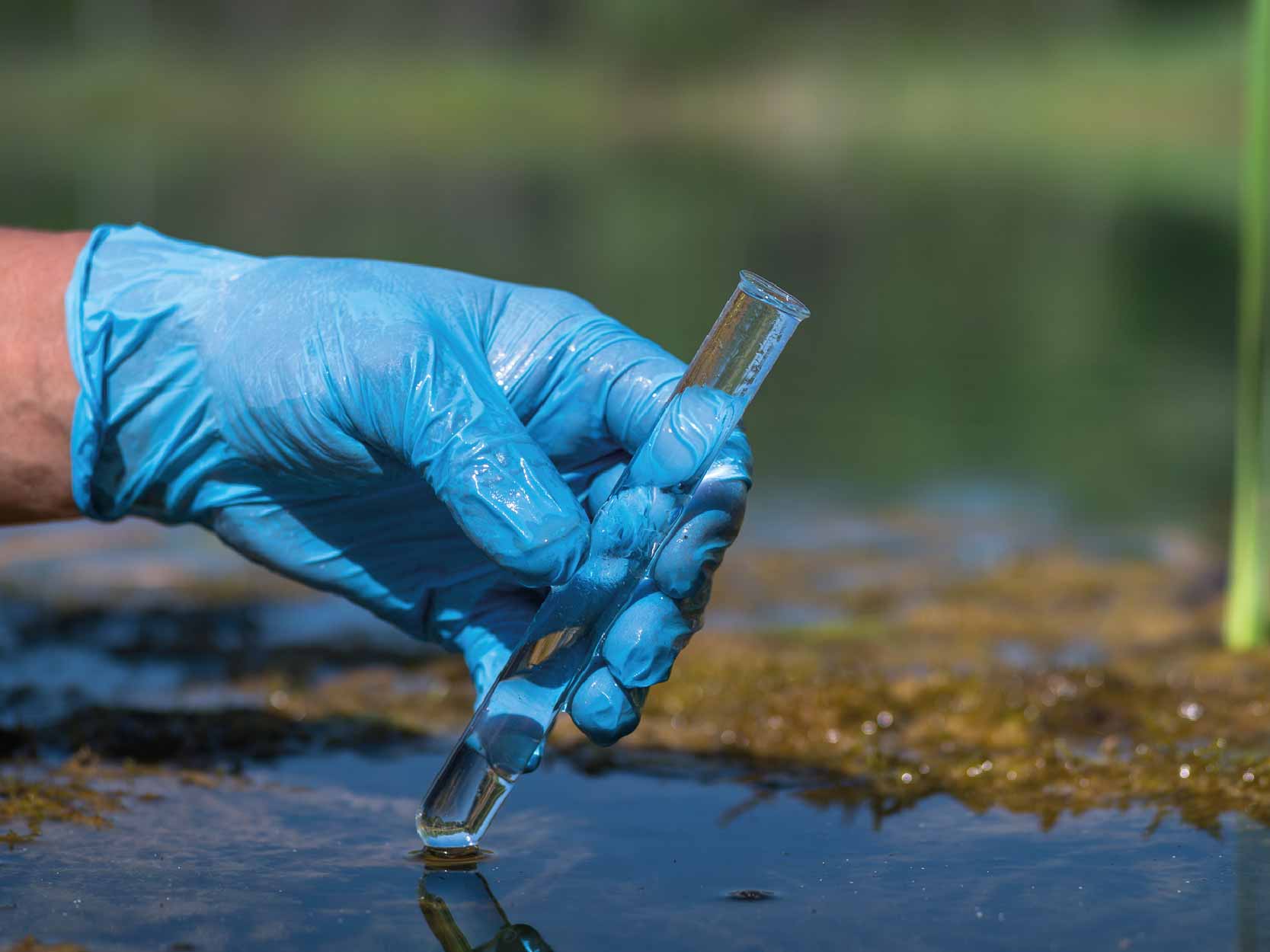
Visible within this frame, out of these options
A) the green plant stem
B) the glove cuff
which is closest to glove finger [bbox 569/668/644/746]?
the glove cuff

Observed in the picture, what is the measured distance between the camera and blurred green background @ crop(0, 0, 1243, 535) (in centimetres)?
780

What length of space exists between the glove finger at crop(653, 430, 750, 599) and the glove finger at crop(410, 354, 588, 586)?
0.43 ft

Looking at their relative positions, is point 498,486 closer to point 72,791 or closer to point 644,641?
point 644,641

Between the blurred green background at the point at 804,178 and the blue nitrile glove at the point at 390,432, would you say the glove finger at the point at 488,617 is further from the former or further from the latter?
the blurred green background at the point at 804,178

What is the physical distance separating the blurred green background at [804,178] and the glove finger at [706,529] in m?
3.88

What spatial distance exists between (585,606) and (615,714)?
177 mm

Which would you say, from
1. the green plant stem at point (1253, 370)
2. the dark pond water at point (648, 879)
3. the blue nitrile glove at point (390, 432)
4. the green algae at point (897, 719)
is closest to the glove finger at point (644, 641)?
the blue nitrile glove at point (390, 432)

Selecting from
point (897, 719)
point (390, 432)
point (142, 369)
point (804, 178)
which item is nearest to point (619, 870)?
point (390, 432)

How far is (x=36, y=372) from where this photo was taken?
7.84 feet

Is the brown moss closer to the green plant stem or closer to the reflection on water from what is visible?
the reflection on water

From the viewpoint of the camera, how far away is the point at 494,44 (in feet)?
101

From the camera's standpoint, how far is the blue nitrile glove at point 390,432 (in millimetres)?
2010

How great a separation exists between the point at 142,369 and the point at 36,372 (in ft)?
0.59

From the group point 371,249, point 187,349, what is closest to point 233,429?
point 187,349
